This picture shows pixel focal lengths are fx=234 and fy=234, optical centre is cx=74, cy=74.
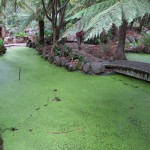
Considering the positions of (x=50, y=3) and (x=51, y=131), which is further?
(x=50, y=3)

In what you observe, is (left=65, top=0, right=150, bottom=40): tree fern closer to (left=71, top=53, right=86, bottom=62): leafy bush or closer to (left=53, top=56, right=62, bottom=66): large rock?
(left=71, top=53, right=86, bottom=62): leafy bush

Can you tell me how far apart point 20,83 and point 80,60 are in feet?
6.62

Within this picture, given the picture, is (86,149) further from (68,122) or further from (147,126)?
(147,126)

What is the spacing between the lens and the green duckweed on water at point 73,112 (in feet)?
8.39

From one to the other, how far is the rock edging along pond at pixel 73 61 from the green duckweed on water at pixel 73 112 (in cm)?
33

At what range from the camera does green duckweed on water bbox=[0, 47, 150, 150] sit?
8.39ft

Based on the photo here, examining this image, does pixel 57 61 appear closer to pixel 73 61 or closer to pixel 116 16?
pixel 73 61

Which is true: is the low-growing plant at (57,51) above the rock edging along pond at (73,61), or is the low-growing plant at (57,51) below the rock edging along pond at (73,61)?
above

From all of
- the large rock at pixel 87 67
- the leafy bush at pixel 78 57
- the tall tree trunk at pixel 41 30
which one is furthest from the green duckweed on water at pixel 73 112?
the tall tree trunk at pixel 41 30

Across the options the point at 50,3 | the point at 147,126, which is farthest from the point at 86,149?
the point at 50,3

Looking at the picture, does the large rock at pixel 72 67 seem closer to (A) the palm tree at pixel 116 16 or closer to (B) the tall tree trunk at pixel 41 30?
(A) the palm tree at pixel 116 16

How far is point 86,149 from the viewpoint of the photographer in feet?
7.91

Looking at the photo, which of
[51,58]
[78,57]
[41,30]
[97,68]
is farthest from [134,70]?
[41,30]

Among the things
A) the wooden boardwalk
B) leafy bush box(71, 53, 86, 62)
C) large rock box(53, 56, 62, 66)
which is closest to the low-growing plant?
large rock box(53, 56, 62, 66)
